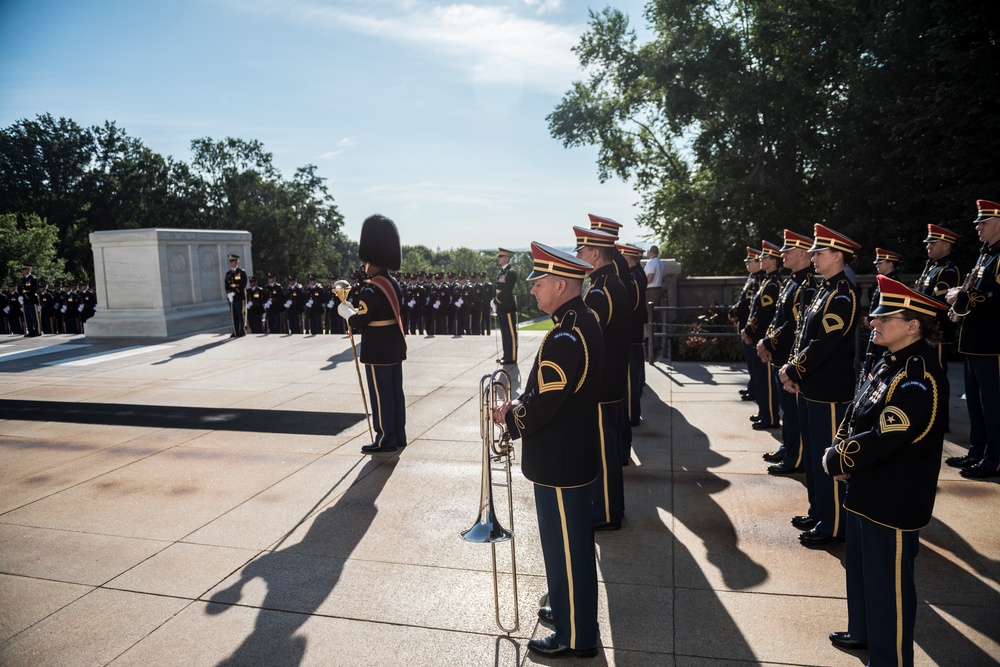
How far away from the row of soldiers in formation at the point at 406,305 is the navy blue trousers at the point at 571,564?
53.0 ft

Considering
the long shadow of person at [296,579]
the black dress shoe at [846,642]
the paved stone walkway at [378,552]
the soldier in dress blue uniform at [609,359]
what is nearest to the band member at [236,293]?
the paved stone walkway at [378,552]

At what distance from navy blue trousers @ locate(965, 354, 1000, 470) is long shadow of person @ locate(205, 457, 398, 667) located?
214 inches

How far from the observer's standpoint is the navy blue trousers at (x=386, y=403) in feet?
24.8

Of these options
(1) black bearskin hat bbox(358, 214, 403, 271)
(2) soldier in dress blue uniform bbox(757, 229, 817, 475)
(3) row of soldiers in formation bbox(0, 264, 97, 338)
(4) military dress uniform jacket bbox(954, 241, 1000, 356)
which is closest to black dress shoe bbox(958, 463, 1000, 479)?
(4) military dress uniform jacket bbox(954, 241, 1000, 356)

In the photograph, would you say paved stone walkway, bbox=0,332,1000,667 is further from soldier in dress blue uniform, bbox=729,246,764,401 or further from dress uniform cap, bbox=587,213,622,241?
dress uniform cap, bbox=587,213,622,241

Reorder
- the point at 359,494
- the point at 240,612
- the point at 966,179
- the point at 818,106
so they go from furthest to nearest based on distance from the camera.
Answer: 1. the point at 818,106
2. the point at 966,179
3. the point at 359,494
4. the point at 240,612

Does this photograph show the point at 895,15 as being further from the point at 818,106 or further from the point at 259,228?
the point at 259,228

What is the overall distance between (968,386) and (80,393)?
11.9 metres

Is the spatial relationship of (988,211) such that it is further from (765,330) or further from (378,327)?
(378,327)

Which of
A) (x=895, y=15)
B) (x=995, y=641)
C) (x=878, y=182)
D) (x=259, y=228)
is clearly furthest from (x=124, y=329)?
(x=259, y=228)

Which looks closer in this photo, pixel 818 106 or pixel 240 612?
pixel 240 612

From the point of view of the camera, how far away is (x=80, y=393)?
36.5 feet

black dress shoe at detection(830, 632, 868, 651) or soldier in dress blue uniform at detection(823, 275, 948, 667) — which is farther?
black dress shoe at detection(830, 632, 868, 651)

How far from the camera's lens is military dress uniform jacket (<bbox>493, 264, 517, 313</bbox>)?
1208 cm
